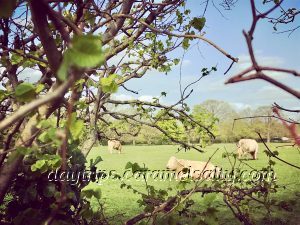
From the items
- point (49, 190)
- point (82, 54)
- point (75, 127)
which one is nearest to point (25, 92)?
point (75, 127)

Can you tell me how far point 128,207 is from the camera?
10.2 meters

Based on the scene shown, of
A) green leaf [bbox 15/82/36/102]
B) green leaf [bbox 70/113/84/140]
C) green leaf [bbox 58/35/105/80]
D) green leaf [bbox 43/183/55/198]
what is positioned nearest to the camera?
green leaf [bbox 58/35/105/80]

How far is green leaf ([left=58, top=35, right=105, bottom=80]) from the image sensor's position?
1.56 feet

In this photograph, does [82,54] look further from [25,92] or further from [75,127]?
[75,127]

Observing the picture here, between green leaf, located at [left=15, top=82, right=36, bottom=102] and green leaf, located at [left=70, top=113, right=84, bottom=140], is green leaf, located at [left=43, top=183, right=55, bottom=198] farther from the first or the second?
Result: green leaf, located at [left=15, top=82, right=36, bottom=102]

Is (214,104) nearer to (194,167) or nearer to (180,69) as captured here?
(194,167)

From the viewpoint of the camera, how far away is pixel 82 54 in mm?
487

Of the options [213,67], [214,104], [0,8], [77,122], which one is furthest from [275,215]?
[214,104]

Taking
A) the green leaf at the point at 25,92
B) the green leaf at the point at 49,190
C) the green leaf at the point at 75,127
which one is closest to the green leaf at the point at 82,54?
the green leaf at the point at 25,92

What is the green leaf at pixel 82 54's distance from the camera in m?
0.47

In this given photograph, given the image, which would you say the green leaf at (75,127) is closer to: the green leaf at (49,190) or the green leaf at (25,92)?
the green leaf at (25,92)

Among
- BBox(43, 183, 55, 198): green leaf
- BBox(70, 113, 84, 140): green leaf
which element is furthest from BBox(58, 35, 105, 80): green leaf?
BBox(43, 183, 55, 198): green leaf

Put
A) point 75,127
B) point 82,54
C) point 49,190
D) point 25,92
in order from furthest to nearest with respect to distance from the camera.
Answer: point 49,190
point 75,127
point 25,92
point 82,54

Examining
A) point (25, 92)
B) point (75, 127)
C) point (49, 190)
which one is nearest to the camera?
point (25, 92)
